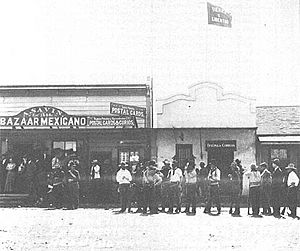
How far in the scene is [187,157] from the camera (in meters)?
19.6

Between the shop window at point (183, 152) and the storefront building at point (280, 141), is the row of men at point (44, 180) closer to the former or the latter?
the shop window at point (183, 152)

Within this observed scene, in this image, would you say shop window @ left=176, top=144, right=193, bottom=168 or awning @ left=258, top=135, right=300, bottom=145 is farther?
shop window @ left=176, top=144, right=193, bottom=168

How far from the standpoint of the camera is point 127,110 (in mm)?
19422

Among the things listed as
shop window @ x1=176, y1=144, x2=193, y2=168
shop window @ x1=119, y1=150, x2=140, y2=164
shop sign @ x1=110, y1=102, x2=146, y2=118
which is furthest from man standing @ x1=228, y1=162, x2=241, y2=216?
shop sign @ x1=110, y1=102, x2=146, y2=118

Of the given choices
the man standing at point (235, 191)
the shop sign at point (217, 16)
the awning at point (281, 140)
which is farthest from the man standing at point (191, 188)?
the awning at point (281, 140)

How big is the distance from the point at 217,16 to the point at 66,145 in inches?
344

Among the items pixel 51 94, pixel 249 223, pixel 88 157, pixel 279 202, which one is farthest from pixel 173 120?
pixel 249 223

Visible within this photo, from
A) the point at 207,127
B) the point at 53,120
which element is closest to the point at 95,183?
the point at 53,120

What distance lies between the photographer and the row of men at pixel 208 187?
14422mm

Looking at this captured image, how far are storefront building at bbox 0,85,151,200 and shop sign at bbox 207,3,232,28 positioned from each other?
561 cm

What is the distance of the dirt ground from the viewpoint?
9281 millimetres

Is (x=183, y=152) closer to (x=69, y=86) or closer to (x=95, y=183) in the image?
(x=95, y=183)

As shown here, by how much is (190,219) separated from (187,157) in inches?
257

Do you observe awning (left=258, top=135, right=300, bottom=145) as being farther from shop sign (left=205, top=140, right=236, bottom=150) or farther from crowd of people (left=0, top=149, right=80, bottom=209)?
crowd of people (left=0, top=149, right=80, bottom=209)
